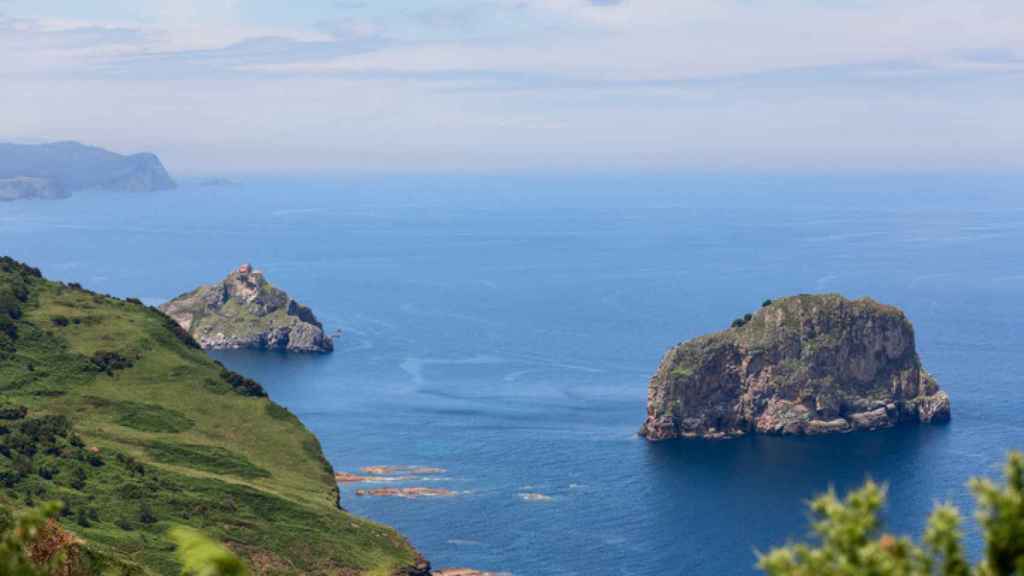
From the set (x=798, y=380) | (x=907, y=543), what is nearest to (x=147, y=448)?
(x=798, y=380)

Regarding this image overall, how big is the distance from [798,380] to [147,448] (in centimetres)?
9786

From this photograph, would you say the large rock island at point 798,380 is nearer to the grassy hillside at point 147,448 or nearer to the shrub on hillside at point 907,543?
the grassy hillside at point 147,448

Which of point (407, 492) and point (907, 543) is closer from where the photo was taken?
point (907, 543)

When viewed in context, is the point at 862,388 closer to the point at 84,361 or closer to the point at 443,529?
the point at 443,529

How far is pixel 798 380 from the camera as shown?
186 m

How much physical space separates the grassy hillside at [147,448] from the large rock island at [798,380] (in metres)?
60.1

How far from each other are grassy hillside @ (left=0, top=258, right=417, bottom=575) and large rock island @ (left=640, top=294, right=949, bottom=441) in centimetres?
6006

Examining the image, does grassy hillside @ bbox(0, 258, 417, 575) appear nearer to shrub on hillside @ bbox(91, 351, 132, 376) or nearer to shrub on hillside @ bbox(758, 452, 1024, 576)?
shrub on hillside @ bbox(91, 351, 132, 376)

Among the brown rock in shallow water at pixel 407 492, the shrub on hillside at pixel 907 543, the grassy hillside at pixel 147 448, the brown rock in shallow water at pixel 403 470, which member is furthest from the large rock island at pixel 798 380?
the shrub on hillside at pixel 907 543

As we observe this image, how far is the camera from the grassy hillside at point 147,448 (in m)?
111

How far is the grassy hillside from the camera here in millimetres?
111188

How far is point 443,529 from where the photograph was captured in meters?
138

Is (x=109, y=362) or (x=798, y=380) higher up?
(x=109, y=362)

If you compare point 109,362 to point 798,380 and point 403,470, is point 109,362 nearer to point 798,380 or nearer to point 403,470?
point 403,470
